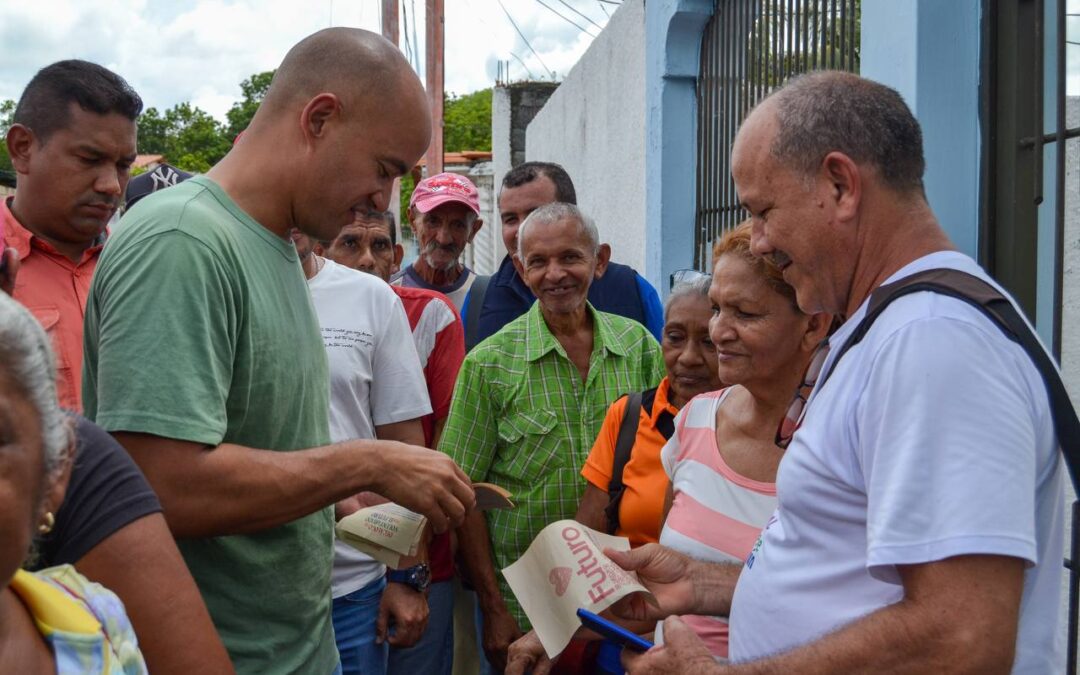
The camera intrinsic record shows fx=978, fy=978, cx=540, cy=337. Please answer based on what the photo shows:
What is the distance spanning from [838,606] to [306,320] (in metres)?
1.21

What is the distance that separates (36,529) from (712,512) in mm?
1580

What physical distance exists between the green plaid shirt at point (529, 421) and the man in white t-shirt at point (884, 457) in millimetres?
1366

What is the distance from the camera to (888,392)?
55.1 inches

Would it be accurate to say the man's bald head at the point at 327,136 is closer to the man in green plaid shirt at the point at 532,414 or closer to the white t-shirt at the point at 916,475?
the white t-shirt at the point at 916,475

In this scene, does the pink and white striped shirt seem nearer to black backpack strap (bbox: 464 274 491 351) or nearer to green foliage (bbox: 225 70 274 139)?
black backpack strap (bbox: 464 274 491 351)

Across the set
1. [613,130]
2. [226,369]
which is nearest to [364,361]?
[226,369]

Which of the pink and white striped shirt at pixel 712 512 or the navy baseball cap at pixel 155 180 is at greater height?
the navy baseball cap at pixel 155 180

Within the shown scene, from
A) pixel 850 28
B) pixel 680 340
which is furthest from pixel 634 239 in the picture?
pixel 680 340

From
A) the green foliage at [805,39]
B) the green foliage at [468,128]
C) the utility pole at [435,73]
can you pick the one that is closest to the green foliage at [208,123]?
the green foliage at [468,128]

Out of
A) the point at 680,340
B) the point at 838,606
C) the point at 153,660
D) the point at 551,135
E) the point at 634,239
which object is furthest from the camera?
the point at 551,135

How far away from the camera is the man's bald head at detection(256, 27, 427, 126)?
2.05 metres

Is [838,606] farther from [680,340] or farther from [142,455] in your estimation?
[680,340]

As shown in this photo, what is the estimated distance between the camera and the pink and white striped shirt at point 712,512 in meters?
2.31

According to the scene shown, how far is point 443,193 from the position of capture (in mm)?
4859
